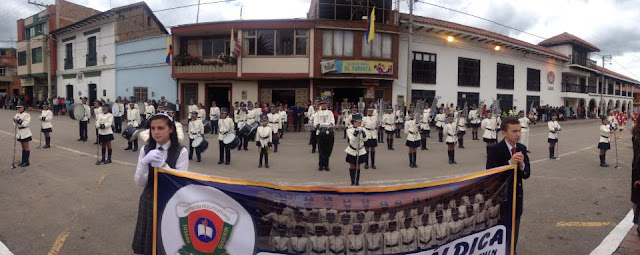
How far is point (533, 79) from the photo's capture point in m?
34.5

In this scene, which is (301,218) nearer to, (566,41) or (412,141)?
(412,141)

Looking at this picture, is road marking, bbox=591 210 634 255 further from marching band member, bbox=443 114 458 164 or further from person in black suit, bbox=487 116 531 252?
marching band member, bbox=443 114 458 164

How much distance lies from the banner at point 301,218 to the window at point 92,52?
3268cm

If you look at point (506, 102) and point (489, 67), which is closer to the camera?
point (489, 67)

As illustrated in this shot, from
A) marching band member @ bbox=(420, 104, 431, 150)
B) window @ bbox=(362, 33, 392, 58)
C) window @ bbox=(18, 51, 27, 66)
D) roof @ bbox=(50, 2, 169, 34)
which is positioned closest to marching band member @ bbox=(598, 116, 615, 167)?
marching band member @ bbox=(420, 104, 431, 150)

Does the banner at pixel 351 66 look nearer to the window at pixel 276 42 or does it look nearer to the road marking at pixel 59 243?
the window at pixel 276 42

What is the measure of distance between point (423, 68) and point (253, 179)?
64.7 ft

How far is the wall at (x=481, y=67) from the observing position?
24828mm

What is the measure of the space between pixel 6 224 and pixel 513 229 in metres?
6.75

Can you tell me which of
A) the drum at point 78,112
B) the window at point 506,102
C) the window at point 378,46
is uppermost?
the window at point 378,46

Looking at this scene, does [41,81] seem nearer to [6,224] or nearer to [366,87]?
[366,87]

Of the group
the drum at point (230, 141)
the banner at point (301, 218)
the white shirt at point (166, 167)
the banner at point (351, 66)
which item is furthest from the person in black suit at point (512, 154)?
the banner at point (351, 66)

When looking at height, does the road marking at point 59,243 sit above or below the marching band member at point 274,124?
below

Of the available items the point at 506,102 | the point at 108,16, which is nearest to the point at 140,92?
the point at 108,16
